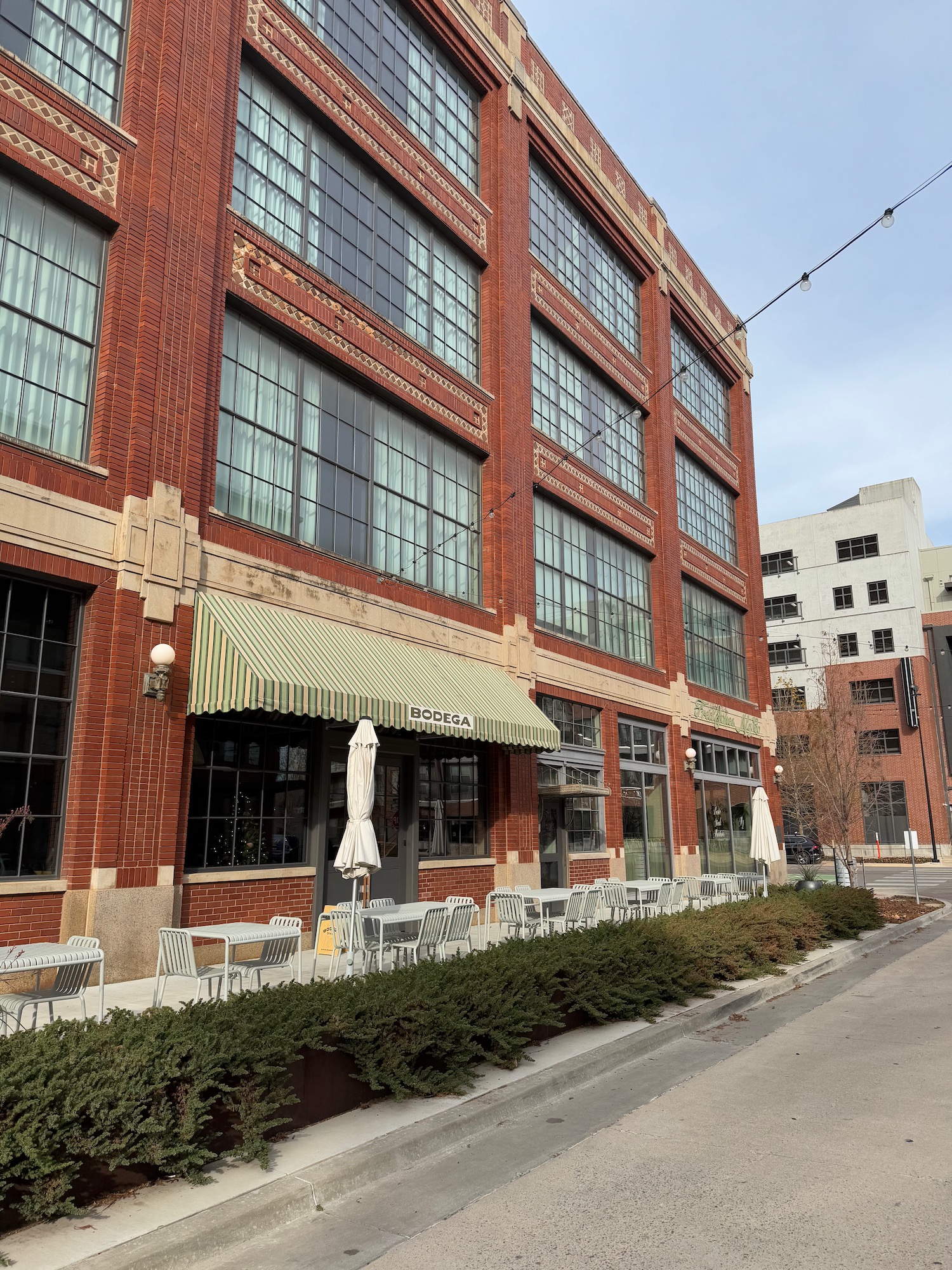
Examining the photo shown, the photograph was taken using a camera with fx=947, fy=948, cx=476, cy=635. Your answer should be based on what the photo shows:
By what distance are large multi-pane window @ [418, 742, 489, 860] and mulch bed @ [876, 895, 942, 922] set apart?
851 cm

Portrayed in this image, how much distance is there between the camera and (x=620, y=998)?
29.9 feet

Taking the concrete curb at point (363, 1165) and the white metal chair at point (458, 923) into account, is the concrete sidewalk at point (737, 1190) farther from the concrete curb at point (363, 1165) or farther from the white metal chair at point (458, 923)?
the white metal chair at point (458, 923)

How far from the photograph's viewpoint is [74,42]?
1168 centimetres

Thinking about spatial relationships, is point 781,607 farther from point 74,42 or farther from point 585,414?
point 74,42

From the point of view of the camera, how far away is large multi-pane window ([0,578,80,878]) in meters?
9.99

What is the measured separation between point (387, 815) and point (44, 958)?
855 cm

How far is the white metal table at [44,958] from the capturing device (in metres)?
6.89

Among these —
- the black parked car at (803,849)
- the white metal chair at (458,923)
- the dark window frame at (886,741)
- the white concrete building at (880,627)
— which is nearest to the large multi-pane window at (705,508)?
the black parked car at (803,849)

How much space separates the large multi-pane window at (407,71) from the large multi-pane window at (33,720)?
11.0 meters

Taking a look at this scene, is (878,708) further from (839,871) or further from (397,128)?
(397,128)

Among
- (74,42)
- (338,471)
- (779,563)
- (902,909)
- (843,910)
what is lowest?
(902,909)

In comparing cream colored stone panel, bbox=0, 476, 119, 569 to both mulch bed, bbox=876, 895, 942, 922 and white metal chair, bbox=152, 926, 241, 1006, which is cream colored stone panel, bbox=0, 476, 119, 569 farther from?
mulch bed, bbox=876, 895, 942, 922

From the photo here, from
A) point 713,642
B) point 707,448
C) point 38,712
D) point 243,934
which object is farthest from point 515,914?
point 707,448

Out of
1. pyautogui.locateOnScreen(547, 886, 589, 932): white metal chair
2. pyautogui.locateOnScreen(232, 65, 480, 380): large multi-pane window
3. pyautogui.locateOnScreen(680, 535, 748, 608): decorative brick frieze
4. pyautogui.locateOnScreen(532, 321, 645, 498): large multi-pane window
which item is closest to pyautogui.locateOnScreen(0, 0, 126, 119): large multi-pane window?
pyautogui.locateOnScreen(232, 65, 480, 380): large multi-pane window
